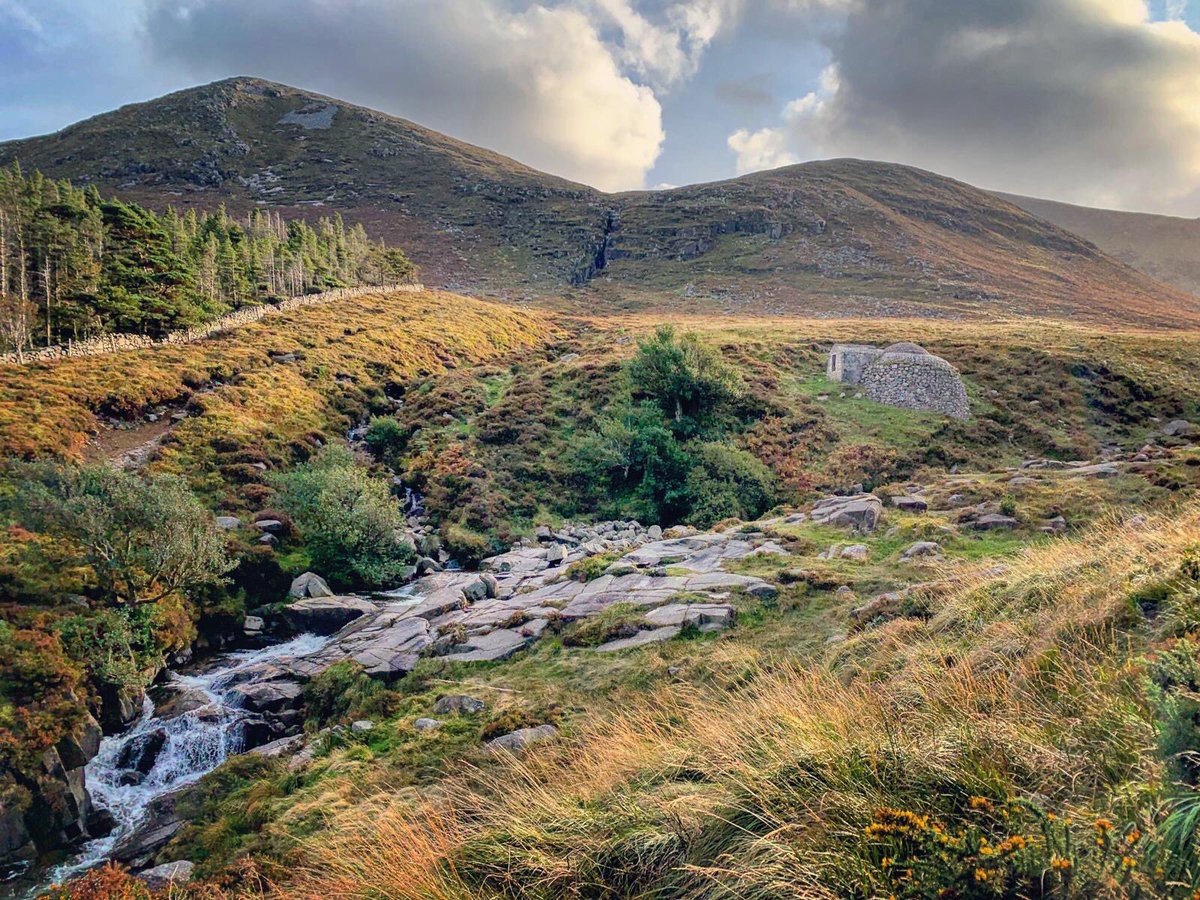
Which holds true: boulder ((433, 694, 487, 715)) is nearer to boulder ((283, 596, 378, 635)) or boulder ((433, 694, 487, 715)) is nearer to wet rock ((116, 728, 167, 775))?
wet rock ((116, 728, 167, 775))

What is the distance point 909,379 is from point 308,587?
33.5 meters

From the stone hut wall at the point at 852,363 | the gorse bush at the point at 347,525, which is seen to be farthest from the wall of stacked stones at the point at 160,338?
the stone hut wall at the point at 852,363

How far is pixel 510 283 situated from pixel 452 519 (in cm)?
9279

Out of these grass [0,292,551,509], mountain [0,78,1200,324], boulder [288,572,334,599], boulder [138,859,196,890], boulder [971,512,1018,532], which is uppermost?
mountain [0,78,1200,324]

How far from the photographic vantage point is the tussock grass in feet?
12.1

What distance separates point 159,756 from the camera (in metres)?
13.4

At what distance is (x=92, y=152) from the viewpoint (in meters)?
139

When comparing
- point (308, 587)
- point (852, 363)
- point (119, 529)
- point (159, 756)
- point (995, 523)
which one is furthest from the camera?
point (852, 363)

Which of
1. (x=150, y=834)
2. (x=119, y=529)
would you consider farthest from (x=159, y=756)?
(x=119, y=529)

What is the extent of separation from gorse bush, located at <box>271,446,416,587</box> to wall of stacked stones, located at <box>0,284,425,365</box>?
20673 millimetres

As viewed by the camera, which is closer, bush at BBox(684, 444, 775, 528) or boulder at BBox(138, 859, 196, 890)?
boulder at BBox(138, 859, 196, 890)

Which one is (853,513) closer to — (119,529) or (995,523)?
(995,523)

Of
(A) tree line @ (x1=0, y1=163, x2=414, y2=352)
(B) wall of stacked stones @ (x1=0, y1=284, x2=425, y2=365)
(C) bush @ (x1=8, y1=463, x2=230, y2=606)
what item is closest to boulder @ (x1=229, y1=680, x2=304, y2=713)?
(C) bush @ (x1=8, y1=463, x2=230, y2=606)

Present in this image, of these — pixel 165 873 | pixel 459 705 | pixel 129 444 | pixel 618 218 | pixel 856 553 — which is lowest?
pixel 165 873
